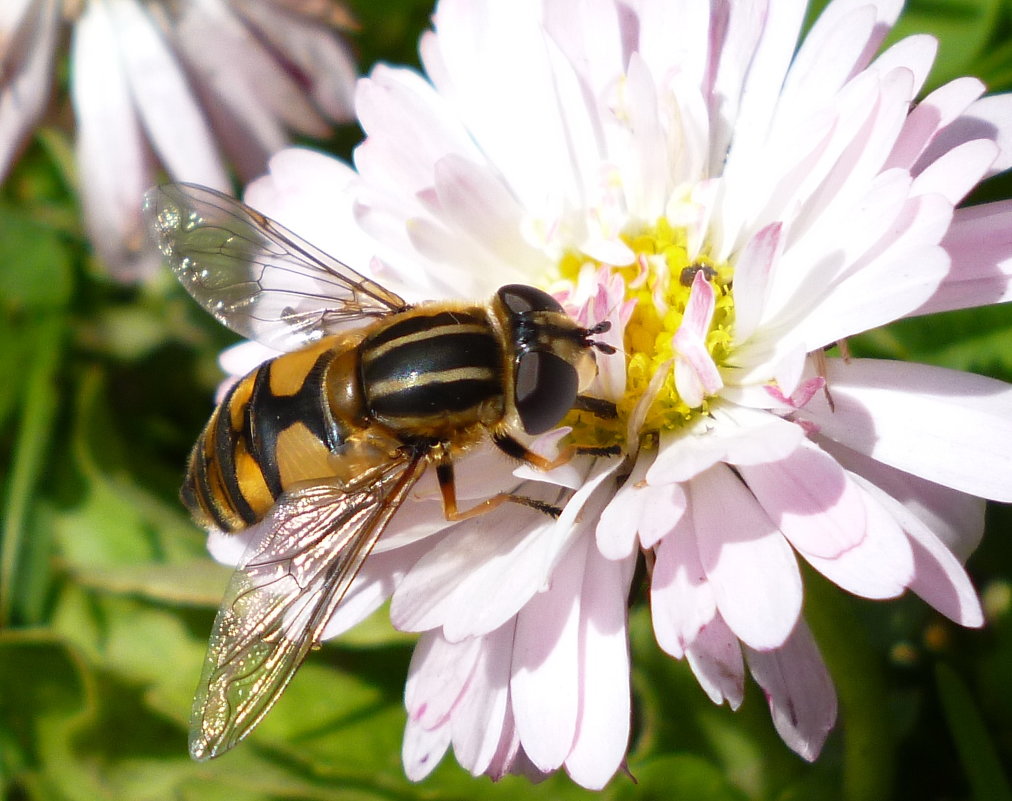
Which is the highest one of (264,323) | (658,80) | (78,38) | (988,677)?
(658,80)

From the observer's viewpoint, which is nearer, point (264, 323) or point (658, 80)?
point (658, 80)

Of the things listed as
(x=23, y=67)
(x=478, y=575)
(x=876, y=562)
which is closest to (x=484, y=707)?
(x=478, y=575)

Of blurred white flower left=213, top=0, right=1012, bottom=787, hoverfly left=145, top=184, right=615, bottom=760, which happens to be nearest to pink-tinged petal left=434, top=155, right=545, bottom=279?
blurred white flower left=213, top=0, right=1012, bottom=787

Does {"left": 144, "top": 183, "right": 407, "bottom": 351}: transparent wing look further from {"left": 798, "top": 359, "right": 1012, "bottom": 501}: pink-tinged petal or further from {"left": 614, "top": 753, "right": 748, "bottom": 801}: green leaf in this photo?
{"left": 614, "top": 753, "right": 748, "bottom": 801}: green leaf

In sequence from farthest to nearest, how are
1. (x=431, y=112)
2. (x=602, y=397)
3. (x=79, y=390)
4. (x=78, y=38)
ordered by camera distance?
1. (x=79, y=390)
2. (x=78, y=38)
3. (x=431, y=112)
4. (x=602, y=397)

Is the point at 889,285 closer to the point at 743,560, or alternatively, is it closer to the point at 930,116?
the point at 930,116

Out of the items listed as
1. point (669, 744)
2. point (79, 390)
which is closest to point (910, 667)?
point (669, 744)

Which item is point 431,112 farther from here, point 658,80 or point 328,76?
point 328,76

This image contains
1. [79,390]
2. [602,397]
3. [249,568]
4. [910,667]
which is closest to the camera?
[249,568]

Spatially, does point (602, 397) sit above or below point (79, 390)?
above
